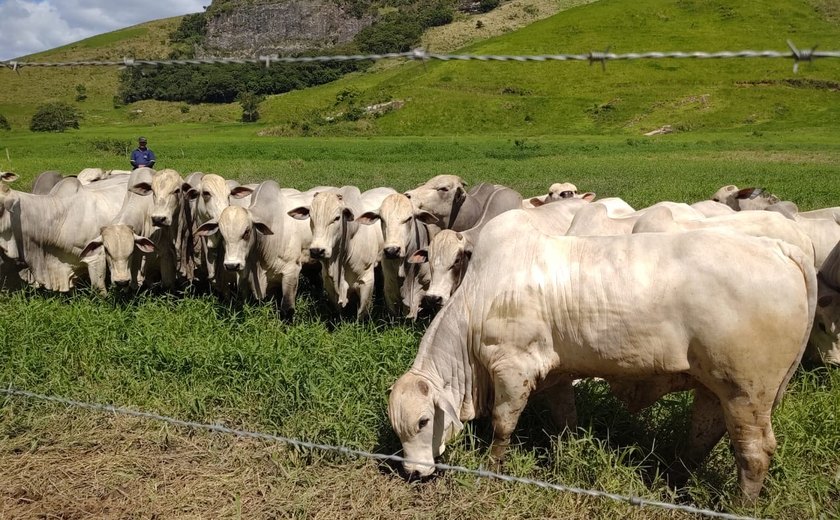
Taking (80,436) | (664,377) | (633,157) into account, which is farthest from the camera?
(633,157)

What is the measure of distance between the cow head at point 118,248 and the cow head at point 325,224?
2.01m

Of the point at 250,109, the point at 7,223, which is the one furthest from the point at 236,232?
the point at 250,109

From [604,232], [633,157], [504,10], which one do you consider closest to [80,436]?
[604,232]

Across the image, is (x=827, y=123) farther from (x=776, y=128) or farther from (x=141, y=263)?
(x=141, y=263)

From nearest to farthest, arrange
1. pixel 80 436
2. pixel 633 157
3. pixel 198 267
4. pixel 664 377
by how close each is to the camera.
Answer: pixel 664 377, pixel 80 436, pixel 198 267, pixel 633 157

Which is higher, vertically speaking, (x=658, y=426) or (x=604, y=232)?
(x=604, y=232)

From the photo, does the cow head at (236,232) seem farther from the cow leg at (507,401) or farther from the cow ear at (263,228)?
the cow leg at (507,401)

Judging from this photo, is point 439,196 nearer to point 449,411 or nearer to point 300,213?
point 300,213

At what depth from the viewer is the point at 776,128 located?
142 feet

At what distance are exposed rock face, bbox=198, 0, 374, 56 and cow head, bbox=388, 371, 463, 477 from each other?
120307 mm

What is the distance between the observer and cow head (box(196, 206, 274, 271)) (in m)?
7.41

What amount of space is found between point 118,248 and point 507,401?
503 cm

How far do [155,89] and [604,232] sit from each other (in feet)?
270

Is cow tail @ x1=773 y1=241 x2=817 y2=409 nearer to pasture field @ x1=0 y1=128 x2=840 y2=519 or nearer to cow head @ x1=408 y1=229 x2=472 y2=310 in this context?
pasture field @ x1=0 y1=128 x2=840 y2=519
